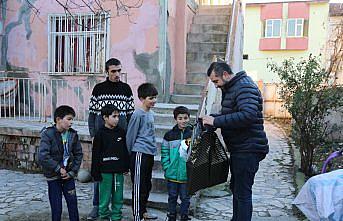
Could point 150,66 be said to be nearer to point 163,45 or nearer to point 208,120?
point 163,45

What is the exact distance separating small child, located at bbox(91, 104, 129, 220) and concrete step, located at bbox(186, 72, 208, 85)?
12.7 feet

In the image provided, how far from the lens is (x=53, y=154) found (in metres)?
3.81

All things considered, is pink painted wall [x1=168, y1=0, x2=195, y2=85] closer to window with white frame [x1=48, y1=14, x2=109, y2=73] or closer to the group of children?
window with white frame [x1=48, y1=14, x2=109, y2=73]

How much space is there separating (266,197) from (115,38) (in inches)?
163

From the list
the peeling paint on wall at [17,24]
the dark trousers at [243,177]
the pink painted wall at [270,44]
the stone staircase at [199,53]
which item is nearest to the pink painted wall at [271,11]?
the pink painted wall at [270,44]

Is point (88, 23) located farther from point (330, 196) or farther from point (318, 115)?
point (330, 196)

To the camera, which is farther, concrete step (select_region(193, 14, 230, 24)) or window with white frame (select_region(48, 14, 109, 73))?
concrete step (select_region(193, 14, 230, 24))

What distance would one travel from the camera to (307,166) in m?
6.36

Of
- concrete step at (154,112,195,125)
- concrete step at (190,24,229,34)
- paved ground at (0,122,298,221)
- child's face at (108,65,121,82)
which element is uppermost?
concrete step at (190,24,229,34)

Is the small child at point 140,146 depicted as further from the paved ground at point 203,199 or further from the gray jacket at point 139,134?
the paved ground at point 203,199

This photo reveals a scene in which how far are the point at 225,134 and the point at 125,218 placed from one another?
172cm

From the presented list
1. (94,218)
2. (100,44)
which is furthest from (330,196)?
(100,44)

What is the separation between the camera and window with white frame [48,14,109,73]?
7551mm

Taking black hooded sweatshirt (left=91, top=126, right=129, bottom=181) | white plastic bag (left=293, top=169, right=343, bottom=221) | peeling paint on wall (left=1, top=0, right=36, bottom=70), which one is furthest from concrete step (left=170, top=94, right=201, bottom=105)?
white plastic bag (left=293, top=169, right=343, bottom=221)
